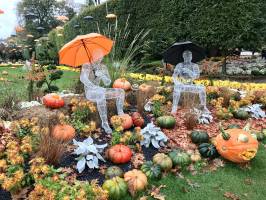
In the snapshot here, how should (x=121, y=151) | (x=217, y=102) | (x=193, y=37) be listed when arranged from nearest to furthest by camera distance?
(x=121, y=151), (x=217, y=102), (x=193, y=37)

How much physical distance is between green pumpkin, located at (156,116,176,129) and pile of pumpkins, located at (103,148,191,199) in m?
1.06

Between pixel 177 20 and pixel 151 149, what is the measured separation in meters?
9.92

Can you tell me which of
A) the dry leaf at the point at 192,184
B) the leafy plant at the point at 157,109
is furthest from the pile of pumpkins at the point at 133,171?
the leafy plant at the point at 157,109

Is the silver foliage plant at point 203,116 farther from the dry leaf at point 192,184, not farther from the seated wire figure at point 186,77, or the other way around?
the dry leaf at point 192,184

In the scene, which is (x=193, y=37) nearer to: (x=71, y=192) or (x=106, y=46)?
(x=106, y=46)

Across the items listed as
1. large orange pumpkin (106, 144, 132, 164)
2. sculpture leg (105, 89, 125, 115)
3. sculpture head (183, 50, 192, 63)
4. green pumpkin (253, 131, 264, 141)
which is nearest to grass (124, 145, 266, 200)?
large orange pumpkin (106, 144, 132, 164)

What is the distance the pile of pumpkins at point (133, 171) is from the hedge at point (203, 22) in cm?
860

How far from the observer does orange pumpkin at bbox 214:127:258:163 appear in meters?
5.25

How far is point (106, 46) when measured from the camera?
20.7 feet

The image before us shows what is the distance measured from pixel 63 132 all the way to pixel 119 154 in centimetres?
100

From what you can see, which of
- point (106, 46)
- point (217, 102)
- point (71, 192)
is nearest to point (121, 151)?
point (71, 192)

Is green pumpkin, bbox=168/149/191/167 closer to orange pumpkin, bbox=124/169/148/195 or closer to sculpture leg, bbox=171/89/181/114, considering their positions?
orange pumpkin, bbox=124/169/148/195

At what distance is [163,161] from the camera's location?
16.5ft

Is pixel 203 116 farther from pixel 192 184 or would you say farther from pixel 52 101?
pixel 52 101
